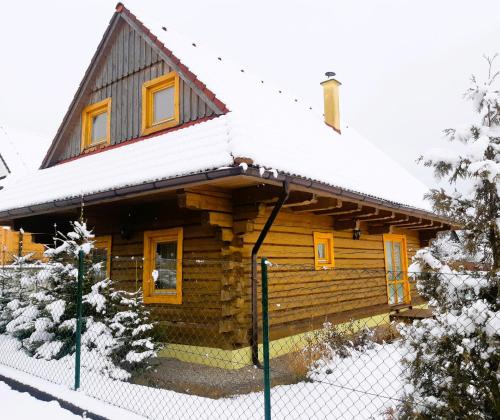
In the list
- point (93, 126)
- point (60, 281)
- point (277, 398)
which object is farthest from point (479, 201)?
point (93, 126)

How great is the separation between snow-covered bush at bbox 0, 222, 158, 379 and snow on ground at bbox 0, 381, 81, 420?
810mm

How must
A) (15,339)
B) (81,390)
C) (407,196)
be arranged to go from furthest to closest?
(407,196) → (15,339) → (81,390)

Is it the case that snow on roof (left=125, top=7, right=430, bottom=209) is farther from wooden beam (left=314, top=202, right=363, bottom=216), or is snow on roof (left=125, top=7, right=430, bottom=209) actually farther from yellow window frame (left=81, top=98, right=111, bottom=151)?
yellow window frame (left=81, top=98, right=111, bottom=151)

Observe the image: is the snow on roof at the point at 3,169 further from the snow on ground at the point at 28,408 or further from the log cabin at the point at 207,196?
the snow on ground at the point at 28,408

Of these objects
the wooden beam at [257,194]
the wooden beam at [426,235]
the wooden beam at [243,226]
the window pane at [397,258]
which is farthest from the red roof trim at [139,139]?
the wooden beam at [426,235]

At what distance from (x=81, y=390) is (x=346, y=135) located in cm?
1131

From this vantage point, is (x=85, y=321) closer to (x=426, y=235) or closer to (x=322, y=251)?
(x=322, y=251)

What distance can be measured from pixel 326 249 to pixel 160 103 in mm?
4809

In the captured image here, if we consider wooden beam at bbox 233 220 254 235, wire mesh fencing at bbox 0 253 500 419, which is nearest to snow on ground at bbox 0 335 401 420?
wire mesh fencing at bbox 0 253 500 419

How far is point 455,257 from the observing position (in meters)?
3.37

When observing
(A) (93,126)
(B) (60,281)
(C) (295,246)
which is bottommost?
(B) (60,281)

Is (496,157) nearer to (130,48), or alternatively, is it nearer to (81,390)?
(81,390)

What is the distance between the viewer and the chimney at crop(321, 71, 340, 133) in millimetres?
12930

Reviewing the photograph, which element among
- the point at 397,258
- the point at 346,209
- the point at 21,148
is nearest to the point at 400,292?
the point at 397,258
